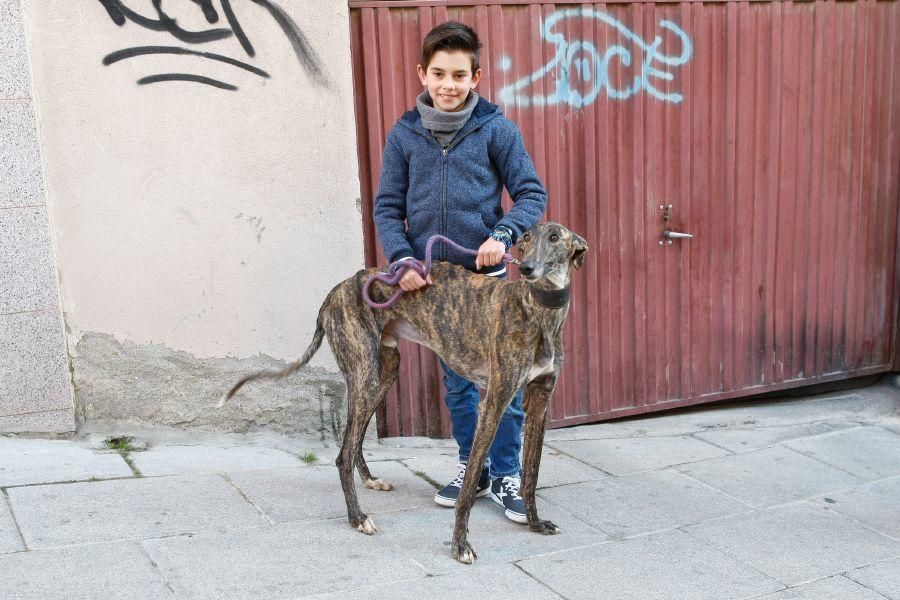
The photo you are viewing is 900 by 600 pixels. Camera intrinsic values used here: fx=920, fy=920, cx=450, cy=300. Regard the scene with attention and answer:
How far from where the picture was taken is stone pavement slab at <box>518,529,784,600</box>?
3545mm

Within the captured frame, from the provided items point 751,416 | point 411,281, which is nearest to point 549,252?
point 411,281

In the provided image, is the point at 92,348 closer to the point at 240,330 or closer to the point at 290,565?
the point at 240,330

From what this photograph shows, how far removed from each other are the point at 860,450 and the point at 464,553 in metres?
3.08

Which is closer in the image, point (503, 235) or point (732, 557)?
point (503, 235)

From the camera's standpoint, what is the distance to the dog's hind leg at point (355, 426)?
12.8 ft

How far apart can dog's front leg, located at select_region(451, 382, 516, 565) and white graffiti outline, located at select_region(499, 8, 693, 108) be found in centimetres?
220

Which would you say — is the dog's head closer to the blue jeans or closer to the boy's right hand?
the boy's right hand

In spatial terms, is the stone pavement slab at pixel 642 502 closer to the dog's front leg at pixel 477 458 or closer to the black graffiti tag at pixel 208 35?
the dog's front leg at pixel 477 458

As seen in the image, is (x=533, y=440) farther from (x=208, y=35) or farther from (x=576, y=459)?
(x=208, y=35)

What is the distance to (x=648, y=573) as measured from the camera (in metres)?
3.70

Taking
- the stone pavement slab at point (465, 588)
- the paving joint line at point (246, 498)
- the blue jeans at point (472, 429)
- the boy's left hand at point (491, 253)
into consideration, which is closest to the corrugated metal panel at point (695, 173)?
the blue jeans at point (472, 429)

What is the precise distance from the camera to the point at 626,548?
3.93 m

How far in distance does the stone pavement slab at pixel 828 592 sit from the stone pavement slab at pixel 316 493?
1588 millimetres

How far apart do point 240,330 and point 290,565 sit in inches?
66.7
